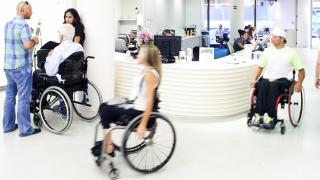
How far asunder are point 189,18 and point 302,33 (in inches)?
286

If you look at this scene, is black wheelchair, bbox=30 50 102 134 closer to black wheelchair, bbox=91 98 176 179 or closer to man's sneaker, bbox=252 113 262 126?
black wheelchair, bbox=91 98 176 179

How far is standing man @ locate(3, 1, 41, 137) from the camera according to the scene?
14.4 feet

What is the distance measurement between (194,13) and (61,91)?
466 inches

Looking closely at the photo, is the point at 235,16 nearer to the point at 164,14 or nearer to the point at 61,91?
the point at 164,14

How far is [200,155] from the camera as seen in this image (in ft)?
12.8

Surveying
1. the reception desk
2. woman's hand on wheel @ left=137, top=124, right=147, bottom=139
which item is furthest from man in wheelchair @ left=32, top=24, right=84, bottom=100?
woman's hand on wheel @ left=137, top=124, right=147, bottom=139

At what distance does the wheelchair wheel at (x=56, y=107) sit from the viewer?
14.5ft

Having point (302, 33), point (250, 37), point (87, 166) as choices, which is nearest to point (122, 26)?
point (250, 37)

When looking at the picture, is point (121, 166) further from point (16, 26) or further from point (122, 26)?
point (122, 26)

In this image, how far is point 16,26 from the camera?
438cm

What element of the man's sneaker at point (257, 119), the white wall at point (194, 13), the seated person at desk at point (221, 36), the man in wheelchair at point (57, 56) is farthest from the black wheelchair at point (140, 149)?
the white wall at point (194, 13)

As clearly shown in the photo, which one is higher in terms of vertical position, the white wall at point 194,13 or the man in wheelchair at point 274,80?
the white wall at point 194,13

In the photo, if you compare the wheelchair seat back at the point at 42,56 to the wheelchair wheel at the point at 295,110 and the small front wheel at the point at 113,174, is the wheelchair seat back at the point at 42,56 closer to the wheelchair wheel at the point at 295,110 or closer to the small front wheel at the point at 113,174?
the small front wheel at the point at 113,174

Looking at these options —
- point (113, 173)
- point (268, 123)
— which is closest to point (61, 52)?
point (113, 173)
